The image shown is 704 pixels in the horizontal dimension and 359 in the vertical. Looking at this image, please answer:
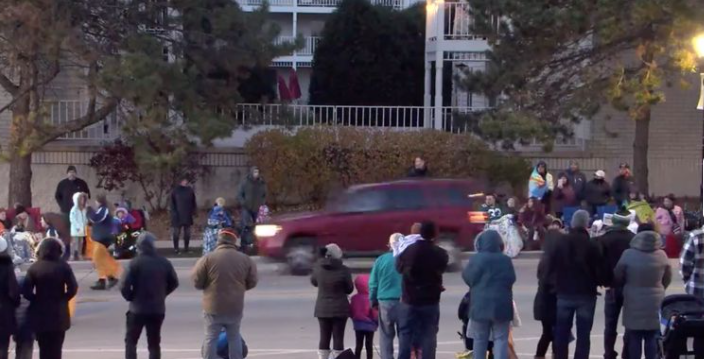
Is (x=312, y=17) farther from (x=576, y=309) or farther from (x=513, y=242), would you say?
(x=576, y=309)

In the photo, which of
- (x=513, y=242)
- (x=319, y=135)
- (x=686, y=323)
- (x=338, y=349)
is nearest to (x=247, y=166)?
(x=319, y=135)

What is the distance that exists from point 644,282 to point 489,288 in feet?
5.17

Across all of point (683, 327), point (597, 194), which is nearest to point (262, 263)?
point (597, 194)

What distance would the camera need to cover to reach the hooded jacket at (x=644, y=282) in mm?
11711

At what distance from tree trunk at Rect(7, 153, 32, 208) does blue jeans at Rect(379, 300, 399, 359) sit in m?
16.1

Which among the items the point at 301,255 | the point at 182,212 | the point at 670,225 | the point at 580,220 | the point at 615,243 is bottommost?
the point at 301,255

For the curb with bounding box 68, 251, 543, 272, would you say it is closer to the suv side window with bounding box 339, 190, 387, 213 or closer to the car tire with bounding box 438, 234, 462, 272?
the car tire with bounding box 438, 234, 462, 272

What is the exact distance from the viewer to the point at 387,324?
1221cm

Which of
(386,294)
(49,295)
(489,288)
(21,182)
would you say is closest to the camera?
(49,295)

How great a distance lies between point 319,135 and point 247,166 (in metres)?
2.09

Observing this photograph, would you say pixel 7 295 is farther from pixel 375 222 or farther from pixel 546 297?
pixel 375 222

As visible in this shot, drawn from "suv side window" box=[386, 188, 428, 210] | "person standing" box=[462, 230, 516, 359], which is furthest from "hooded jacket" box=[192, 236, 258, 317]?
"suv side window" box=[386, 188, 428, 210]

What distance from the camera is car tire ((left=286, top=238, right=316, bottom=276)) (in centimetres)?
2075

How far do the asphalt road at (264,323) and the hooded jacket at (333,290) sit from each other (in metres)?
1.34
